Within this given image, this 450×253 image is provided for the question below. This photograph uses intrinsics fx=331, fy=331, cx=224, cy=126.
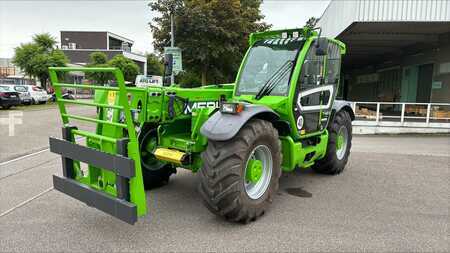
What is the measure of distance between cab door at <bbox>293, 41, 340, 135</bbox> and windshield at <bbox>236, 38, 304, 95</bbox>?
215mm

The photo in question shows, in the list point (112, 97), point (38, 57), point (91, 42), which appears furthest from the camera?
point (91, 42)

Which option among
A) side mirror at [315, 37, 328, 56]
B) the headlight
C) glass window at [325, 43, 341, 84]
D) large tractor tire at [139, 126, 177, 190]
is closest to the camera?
the headlight

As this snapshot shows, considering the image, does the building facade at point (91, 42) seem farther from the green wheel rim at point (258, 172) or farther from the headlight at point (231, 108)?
the headlight at point (231, 108)

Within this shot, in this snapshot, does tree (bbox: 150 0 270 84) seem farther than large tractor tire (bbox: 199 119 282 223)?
Yes

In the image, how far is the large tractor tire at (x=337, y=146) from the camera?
598 cm

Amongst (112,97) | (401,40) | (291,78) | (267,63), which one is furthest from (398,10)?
(112,97)

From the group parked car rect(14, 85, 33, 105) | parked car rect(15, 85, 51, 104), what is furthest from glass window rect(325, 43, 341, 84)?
parked car rect(15, 85, 51, 104)

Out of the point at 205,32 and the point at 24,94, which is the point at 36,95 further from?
the point at 205,32

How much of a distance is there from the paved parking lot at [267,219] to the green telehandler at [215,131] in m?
0.35

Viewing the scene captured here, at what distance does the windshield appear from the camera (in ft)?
15.8

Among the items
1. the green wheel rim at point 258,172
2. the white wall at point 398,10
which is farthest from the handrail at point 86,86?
the white wall at point 398,10

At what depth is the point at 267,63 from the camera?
4.98 metres

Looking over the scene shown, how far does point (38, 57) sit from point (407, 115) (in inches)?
1203

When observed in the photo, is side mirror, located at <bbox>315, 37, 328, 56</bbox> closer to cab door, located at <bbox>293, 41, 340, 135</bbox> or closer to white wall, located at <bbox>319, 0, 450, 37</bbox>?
cab door, located at <bbox>293, 41, 340, 135</bbox>
